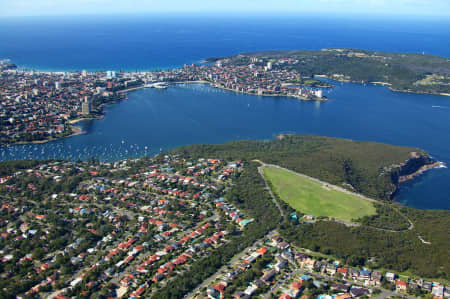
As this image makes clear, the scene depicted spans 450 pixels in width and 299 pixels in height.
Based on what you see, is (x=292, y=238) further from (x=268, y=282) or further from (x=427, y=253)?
(x=427, y=253)

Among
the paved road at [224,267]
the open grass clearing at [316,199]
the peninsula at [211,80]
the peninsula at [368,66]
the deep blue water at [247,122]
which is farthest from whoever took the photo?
the peninsula at [368,66]

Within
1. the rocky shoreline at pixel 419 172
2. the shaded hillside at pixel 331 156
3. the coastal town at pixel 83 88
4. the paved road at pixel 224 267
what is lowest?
the paved road at pixel 224 267

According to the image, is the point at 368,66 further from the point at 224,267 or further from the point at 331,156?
the point at 224,267

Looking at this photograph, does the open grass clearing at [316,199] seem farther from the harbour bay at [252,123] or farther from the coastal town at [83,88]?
the coastal town at [83,88]

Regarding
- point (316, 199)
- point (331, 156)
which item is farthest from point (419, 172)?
point (316, 199)

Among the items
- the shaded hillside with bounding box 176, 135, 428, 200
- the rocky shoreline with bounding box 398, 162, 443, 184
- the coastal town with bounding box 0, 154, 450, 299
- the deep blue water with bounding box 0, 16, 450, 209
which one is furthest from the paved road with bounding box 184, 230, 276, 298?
the rocky shoreline with bounding box 398, 162, 443, 184

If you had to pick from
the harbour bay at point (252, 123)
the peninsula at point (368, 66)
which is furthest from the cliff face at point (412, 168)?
the peninsula at point (368, 66)
